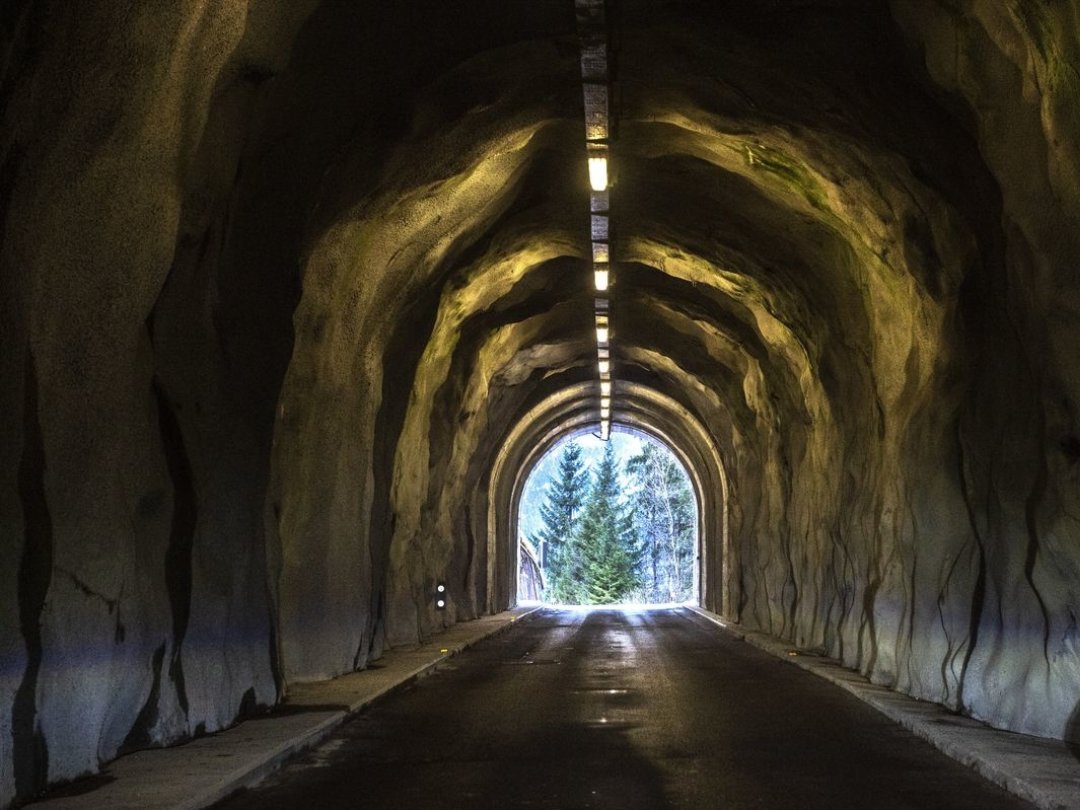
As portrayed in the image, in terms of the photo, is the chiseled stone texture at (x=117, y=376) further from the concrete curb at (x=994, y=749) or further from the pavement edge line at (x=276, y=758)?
the concrete curb at (x=994, y=749)

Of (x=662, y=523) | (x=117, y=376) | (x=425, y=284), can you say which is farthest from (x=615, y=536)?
(x=117, y=376)

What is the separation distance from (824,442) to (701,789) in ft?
49.8

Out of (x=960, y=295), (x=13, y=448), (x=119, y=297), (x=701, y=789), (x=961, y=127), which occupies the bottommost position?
(x=701, y=789)

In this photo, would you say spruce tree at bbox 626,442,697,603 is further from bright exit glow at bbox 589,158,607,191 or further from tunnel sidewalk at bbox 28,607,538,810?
tunnel sidewalk at bbox 28,607,538,810

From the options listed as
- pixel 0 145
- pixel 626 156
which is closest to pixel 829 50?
pixel 626 156

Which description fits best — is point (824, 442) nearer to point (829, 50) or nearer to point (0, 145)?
point (829, 50)

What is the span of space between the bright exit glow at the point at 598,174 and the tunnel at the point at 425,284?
Result: 1.09ft

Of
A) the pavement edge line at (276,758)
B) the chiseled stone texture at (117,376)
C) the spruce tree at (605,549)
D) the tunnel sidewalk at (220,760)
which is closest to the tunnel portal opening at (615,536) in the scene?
the spruce tree at (605,549)

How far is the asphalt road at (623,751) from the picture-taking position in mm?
8969

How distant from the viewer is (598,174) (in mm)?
18797

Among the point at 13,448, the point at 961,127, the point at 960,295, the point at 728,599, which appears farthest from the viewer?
the point at 728,599

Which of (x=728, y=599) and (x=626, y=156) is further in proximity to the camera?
(x=728, y=599)

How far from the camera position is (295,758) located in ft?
35.1

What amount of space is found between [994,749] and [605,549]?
276ft
